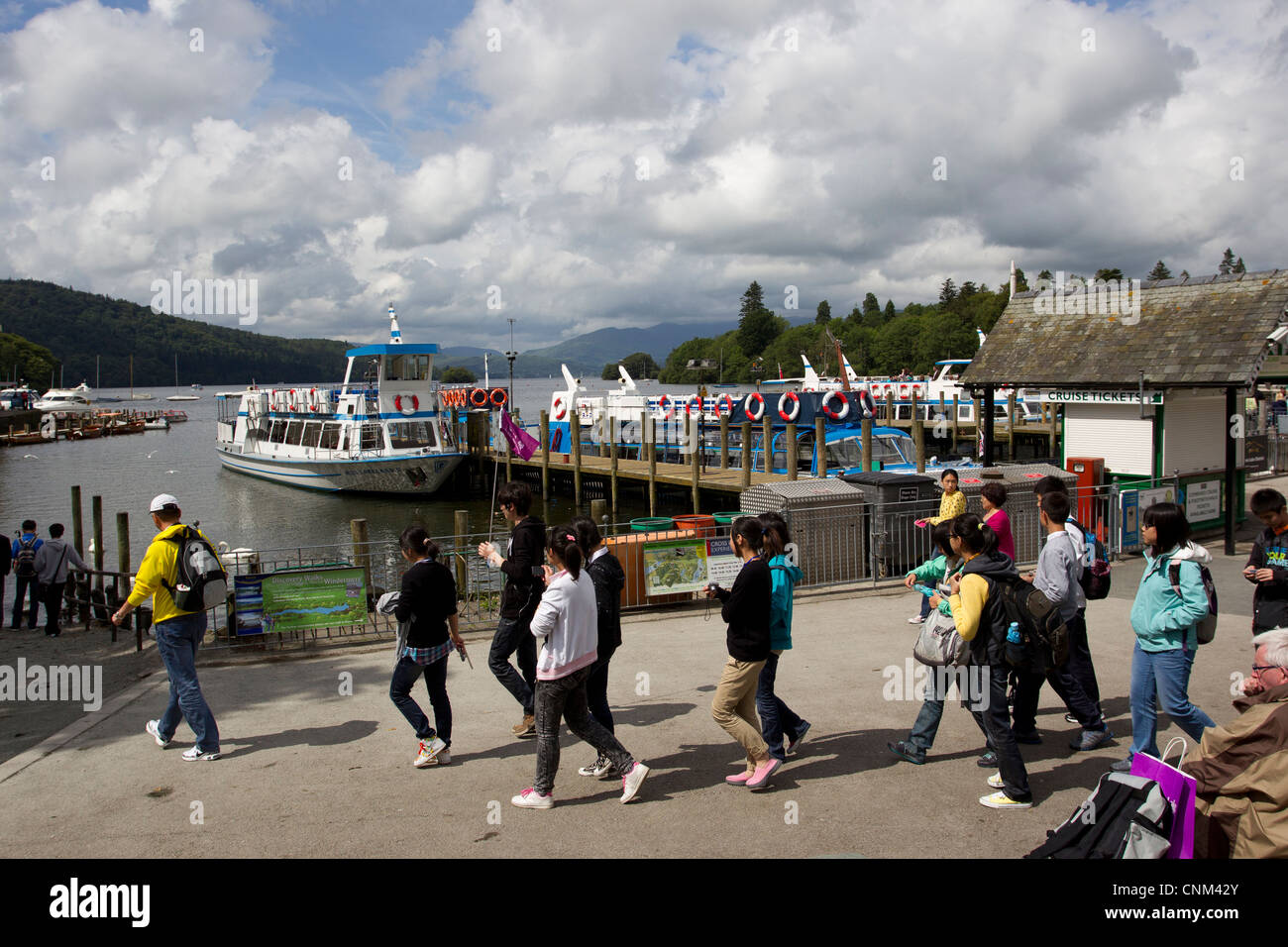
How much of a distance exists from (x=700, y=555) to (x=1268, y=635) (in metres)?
7.77

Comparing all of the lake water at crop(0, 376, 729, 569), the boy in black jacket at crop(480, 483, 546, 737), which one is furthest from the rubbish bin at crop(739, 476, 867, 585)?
the lake water at crop(0, 376, 729, 569)

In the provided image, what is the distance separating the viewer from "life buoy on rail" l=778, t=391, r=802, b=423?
90.2 feet

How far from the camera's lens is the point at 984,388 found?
709 inches

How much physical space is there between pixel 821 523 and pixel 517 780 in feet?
24.1

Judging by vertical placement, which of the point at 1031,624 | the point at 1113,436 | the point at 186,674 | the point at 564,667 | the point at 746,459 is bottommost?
the point at 186,674

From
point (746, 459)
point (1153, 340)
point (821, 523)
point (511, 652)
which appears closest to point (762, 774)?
point (511, 652)

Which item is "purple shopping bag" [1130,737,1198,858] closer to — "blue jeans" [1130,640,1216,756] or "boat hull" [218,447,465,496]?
"blue jeans" [1130,640,1216,756]

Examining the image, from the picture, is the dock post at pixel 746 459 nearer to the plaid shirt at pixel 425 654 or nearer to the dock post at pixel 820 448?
the dock post at pixel 820 448

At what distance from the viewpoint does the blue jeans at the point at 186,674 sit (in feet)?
21.8

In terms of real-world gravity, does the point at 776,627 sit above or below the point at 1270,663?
below

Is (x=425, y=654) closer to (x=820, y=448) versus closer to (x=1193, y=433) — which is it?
(x=1193, y=433)

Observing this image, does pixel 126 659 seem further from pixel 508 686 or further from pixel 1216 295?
pixel 1216 295

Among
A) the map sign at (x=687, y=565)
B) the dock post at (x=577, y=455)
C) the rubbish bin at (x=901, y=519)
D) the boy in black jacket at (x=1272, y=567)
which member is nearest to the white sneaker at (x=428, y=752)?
the map sign at (x=687, y=565)

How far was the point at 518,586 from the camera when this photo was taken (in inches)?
264
